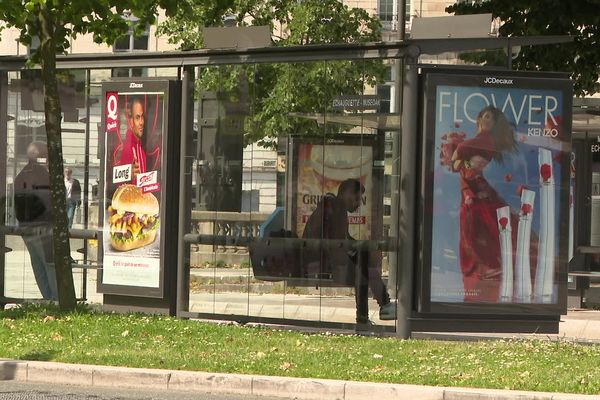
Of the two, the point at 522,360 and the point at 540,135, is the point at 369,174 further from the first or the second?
the point at 522,360

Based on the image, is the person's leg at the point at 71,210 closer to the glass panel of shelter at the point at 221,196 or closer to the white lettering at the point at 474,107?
the glass panel of shelter at the point at 221,196

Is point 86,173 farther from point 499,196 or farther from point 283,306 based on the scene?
point 499,196

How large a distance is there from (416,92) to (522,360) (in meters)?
3.11

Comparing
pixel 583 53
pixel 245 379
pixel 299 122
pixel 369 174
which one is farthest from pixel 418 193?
pixel 583 53

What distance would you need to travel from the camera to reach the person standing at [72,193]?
14562 millimetres

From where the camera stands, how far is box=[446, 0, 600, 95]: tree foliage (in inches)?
743

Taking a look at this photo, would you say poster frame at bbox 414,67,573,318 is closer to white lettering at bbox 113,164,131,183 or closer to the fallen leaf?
the fallen leaf

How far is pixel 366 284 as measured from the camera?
13000mm

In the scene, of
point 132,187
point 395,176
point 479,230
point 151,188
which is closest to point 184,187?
point 151,188

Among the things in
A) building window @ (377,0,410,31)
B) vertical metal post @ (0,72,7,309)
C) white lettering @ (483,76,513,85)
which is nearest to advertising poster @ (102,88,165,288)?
vertical metal post @ (0,72,7,309)

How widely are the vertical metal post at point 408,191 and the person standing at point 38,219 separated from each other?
14.3 feet

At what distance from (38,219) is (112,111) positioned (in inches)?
65.5

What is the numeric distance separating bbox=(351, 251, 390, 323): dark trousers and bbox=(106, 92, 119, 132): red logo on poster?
3.18 m

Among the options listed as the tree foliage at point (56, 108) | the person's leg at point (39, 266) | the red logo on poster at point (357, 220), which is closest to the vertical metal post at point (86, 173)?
the person's leg at point (39, 266)
